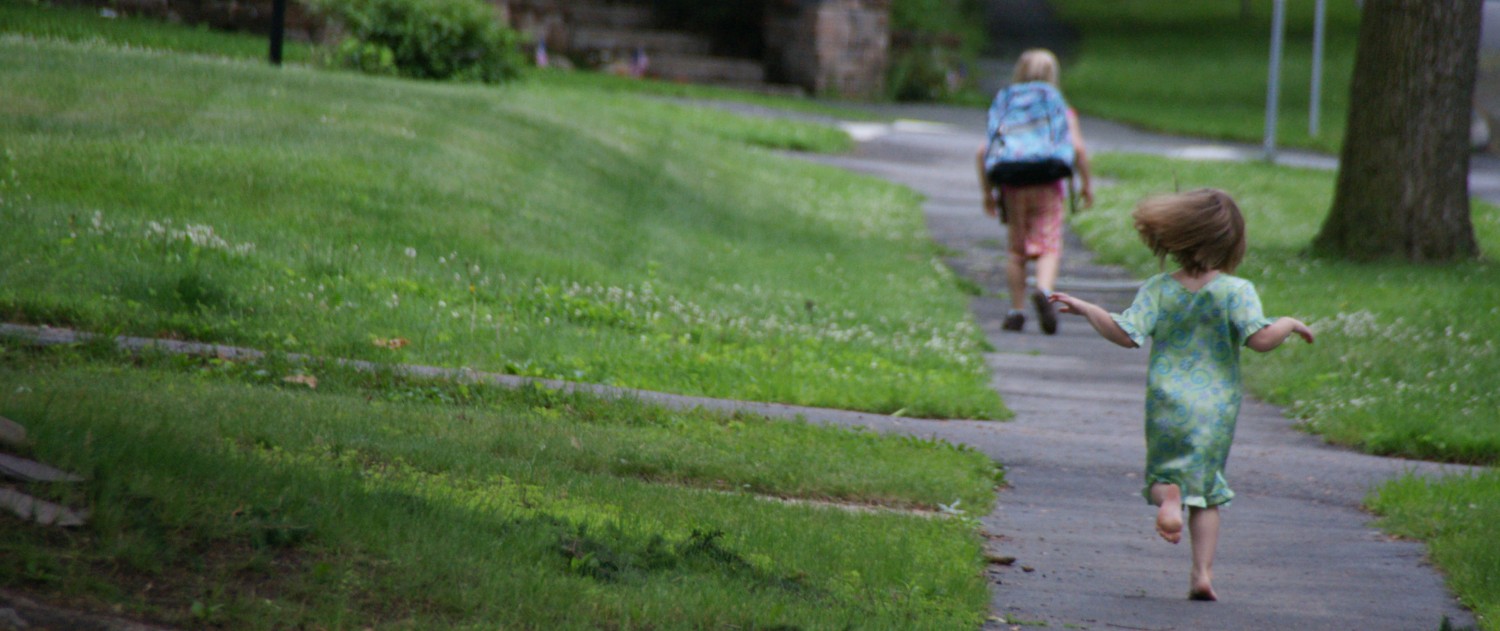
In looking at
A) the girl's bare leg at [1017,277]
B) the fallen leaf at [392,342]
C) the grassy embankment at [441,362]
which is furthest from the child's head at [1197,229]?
the girl's bare leg at [1017,277]

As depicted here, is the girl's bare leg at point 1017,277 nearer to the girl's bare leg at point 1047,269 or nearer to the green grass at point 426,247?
the girl's bare leg at point 1047,269

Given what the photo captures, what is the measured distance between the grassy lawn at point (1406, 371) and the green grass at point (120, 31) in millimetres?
9036

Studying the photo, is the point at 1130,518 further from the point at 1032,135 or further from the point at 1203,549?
A: the point at 1032,135

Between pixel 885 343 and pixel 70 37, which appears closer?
pixel 885 343

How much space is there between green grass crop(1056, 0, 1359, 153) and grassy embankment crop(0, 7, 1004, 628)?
1724 centimetres

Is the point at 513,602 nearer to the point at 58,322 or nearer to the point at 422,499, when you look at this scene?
the point at 422,499

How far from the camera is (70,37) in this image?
1343 centimetres

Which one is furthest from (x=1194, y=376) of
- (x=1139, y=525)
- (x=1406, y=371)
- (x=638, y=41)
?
(x=638, y=41)

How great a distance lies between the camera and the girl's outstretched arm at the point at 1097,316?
5336 millimetres

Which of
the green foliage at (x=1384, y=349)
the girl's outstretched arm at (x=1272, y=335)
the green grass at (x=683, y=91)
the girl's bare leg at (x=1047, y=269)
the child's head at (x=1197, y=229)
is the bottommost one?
the green foliage at (x=1384, y=349)

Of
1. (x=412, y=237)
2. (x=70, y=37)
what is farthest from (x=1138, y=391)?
(x=70, y=37)

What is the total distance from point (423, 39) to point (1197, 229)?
14656mm

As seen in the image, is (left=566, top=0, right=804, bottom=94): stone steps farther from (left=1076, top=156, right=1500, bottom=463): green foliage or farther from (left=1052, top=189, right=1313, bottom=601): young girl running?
(left=1052, top=189, right=1313, bottom=601): young girl running

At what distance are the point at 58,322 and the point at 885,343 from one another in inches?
191
